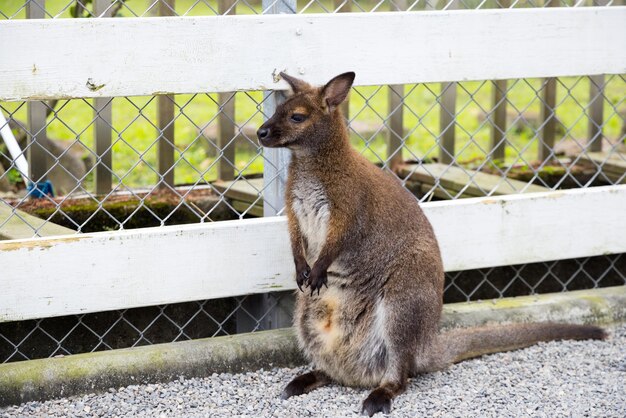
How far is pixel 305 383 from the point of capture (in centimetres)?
409

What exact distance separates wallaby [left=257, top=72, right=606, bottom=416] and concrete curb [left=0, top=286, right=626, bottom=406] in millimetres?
290

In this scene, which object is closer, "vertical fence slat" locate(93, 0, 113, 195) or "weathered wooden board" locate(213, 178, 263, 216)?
"vertical fence slat" locate(93, 0, 113, 195)

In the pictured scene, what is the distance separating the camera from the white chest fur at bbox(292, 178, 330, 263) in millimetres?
3920

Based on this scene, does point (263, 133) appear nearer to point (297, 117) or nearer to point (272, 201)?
point (297, 117)

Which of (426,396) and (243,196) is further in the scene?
(243,196)

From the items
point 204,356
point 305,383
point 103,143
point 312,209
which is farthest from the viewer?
point 103,143

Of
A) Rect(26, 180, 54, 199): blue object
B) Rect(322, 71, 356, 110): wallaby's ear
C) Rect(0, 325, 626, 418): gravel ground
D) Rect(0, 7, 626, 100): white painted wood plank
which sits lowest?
Rect(0, 325, 626, 418): gravel ground

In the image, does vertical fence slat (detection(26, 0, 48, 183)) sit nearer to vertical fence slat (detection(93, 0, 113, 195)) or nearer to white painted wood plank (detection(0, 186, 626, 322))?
vertical fence slat (detection(93, 0, 113, 195))

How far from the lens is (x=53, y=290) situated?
3994mm

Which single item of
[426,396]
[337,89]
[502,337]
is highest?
[337,89]

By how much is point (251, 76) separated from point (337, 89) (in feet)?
1.50

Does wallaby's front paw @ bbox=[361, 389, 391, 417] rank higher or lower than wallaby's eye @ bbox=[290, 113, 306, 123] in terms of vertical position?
lower

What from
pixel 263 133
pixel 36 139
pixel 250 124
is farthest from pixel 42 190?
pixel 250 124

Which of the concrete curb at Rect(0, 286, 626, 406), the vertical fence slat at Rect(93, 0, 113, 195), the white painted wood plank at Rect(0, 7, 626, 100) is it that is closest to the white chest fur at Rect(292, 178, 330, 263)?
the white painted wood plank at Rect(0, 7, 626, 100)
